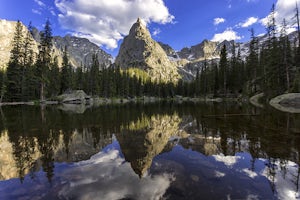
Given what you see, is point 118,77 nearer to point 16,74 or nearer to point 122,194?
point 16,74

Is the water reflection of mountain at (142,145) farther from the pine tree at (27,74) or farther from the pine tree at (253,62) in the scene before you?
the pine tree at (253,62)

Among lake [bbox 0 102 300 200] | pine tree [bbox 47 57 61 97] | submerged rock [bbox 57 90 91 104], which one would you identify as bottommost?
lake [bbox 0 102 300 200]

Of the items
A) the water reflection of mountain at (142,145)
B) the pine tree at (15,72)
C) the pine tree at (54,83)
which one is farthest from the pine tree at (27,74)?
the water reflection of mountain at (142,145)

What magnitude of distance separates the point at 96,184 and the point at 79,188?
43 cm

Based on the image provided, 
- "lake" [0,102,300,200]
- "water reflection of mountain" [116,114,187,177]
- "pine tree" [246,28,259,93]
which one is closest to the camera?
"lake" [0,102,300,200]

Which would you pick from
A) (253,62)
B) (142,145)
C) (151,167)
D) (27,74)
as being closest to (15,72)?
(27,74)

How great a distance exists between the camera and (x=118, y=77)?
96.9m

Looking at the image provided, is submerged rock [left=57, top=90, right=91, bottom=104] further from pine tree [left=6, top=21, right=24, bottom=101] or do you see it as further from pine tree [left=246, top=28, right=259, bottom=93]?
pine tree [left=246, top=28, right=259, bottom=93]

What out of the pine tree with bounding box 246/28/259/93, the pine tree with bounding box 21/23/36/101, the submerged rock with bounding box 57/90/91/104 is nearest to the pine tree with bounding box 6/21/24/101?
the pine tree with bounding box 21/23/36/101

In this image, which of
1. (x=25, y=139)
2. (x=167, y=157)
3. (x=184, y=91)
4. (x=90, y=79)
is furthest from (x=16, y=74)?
(x=184, y=91)

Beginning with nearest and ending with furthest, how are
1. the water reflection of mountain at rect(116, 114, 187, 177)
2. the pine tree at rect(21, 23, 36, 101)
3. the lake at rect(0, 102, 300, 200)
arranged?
the lake at rect(0, 102, 300, 200), the water reflection of mountain at rect(116, 114, 187, 177), the pine tree at rect(21, 23, 36, 101)

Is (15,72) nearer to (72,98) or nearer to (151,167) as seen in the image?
(72,98)

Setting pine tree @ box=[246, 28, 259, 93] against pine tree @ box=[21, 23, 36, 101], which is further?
pine tree @ box=[246, 28, 259, 93]

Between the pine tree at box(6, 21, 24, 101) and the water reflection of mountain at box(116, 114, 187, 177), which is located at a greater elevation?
the pine tree at box(6, 21, 24, 101)
